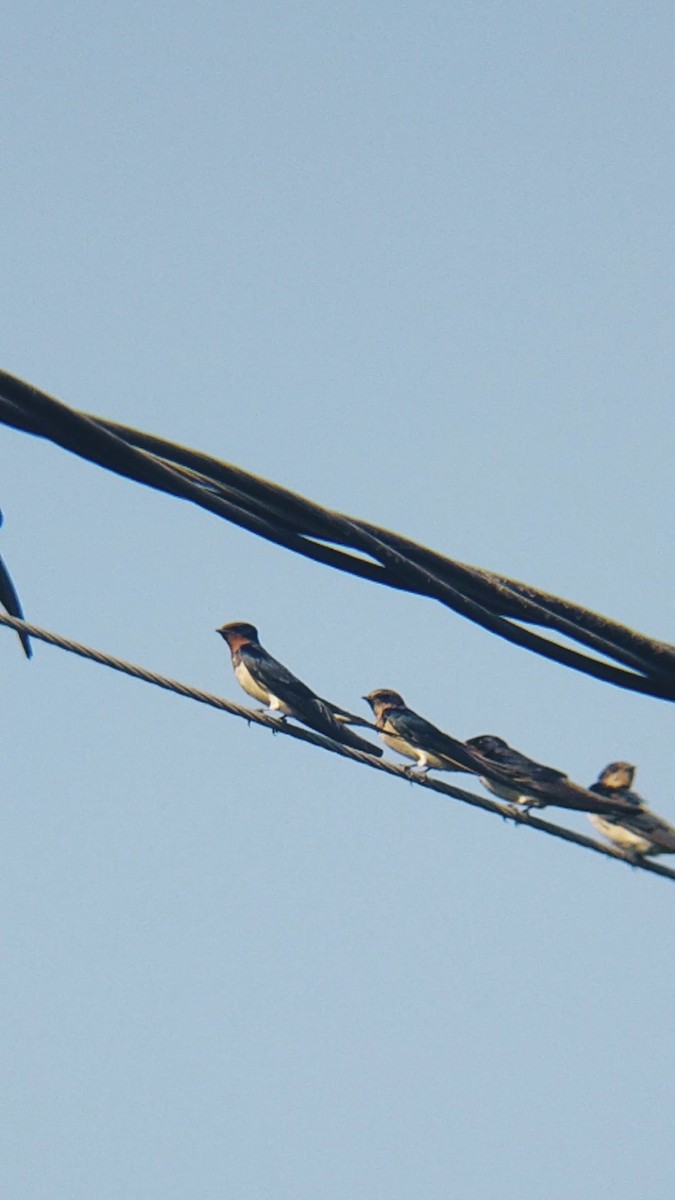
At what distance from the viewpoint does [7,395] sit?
428 centimetres

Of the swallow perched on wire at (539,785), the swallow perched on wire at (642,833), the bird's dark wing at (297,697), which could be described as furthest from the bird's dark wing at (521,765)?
the swallow perched on wire at (642,833)

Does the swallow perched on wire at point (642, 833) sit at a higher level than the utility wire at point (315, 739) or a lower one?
higher

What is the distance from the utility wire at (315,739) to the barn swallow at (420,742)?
135 cm

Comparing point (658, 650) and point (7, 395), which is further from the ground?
point (658, 650)

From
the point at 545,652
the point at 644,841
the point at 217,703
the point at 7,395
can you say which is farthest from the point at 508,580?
the point at 644,841

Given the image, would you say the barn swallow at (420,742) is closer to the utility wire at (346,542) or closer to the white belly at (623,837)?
the white belly at (623,837)

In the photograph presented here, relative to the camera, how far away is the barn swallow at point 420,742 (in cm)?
814

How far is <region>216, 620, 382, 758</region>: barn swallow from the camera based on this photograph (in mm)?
8312

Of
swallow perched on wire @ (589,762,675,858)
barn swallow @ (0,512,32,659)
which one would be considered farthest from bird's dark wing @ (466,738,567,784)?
barn swallow @ (0,512,32,659)

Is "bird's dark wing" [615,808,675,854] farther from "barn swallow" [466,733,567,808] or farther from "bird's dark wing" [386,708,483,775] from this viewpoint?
"bird's dark wing" [386,708,483,775]

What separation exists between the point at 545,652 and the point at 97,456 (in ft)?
4.67

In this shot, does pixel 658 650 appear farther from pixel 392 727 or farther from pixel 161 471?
pixel 392 727

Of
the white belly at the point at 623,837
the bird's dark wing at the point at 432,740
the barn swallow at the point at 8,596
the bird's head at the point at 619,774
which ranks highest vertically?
the bird's head at the point at 619,774

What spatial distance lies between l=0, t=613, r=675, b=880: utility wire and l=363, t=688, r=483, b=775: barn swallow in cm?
135
